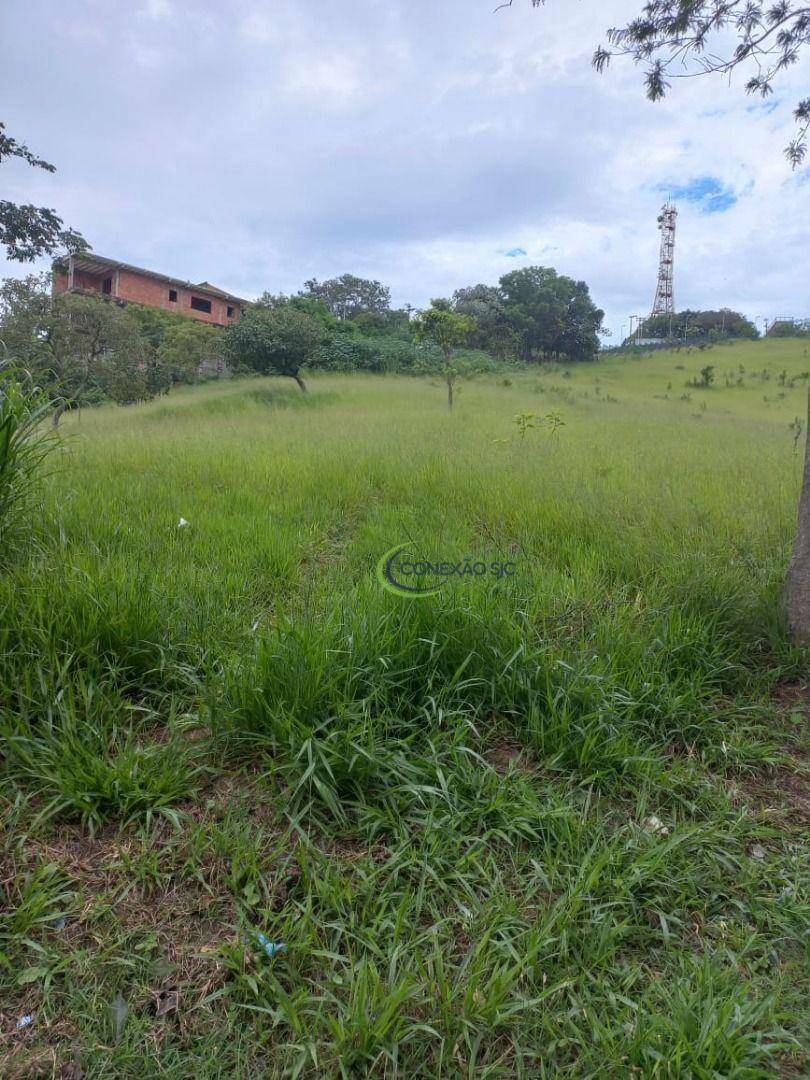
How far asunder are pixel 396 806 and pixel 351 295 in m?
37.1

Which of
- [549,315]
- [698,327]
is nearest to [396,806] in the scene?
[549,315]

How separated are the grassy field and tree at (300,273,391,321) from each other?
3443 cm

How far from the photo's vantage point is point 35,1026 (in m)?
1.06

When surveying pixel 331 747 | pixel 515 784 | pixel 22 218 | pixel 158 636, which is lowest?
pixel 515 784

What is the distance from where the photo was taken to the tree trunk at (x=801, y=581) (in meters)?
2.39

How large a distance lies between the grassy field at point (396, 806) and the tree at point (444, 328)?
10574 millimetres

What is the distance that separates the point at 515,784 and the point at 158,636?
1389 millimetres

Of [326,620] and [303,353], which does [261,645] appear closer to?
[326,620]

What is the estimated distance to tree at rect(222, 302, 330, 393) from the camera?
1465 centimetres

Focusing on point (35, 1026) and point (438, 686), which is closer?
point (35, 1026)

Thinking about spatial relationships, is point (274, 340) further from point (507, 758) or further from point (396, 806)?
point (396, 806)

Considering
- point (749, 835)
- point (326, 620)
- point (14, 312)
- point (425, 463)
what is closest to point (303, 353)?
point (14, 312)

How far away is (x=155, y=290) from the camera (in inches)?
969

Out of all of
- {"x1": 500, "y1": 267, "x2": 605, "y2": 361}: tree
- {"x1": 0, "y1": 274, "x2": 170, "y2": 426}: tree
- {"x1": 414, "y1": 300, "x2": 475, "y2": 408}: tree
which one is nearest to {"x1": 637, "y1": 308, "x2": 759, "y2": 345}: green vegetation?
{"x1": 500, "y1": 267, "x2": 605, "y2": 361}: tree
